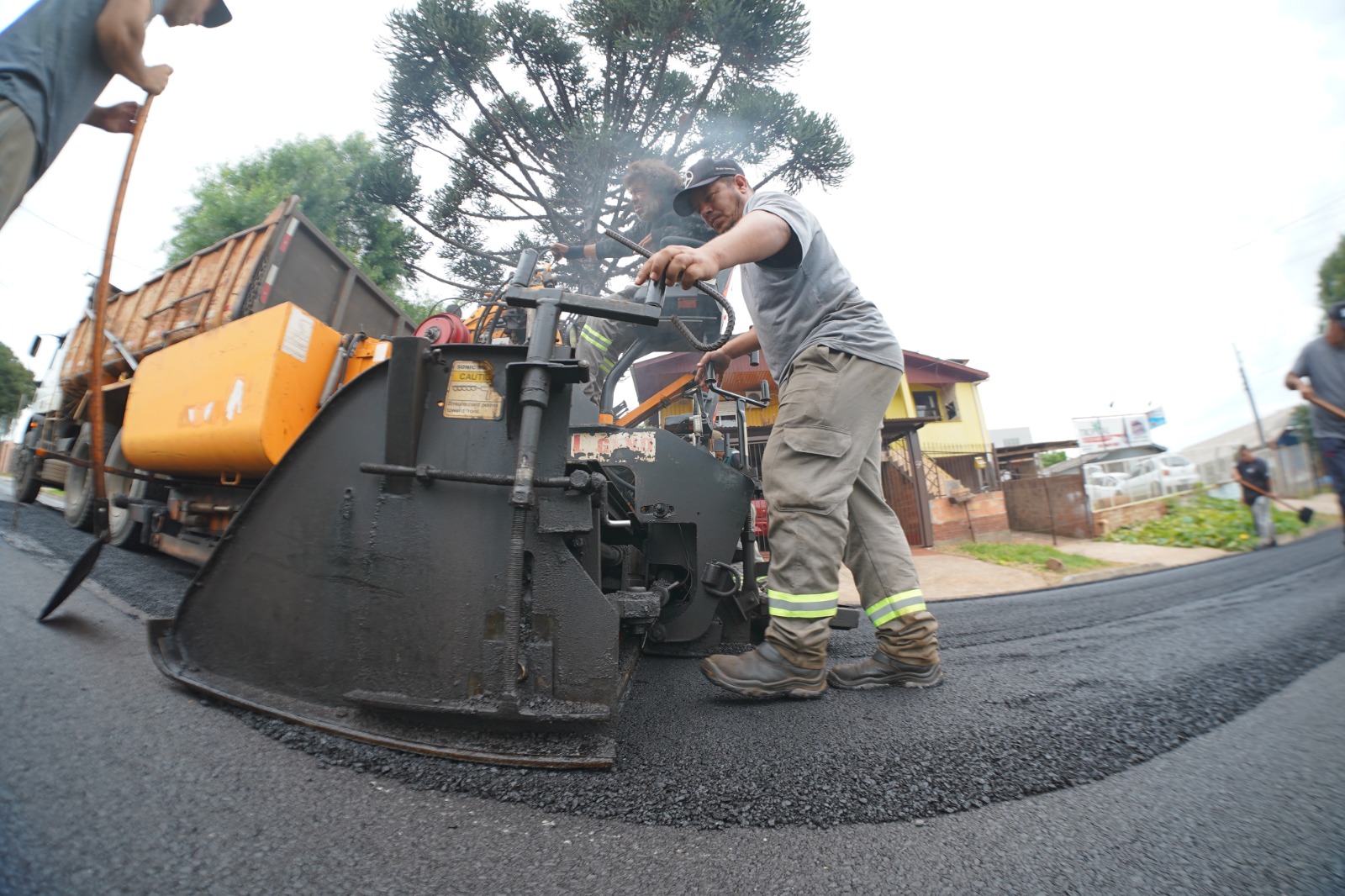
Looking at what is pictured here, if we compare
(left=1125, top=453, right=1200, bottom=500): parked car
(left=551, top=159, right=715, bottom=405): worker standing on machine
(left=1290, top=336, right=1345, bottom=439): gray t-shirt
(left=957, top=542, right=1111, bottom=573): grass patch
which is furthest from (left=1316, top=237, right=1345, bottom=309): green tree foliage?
(left=551, top=159, right=715, bottom=405): worker standing on machine

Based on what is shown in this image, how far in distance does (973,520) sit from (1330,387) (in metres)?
7.63

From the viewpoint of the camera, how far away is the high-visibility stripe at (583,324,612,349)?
347 cm

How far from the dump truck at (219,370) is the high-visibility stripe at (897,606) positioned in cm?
218

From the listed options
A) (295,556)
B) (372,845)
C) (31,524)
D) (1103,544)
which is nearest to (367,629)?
(295,556)

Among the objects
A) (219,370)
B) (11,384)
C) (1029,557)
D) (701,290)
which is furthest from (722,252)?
(11,384)

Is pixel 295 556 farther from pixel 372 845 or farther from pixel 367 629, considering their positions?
pixel 372 845

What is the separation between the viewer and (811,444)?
5.74ft

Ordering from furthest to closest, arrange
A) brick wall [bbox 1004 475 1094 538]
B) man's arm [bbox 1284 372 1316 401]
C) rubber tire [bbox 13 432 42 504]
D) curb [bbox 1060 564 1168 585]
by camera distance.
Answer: brick wall [bbox 1004 475 1094 538], curb [bbox 1060 564 1168 585], rubber tire [bbox 13 432 42 504], man's arm [bbox 1284 372 1316 401]

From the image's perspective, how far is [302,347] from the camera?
2086 millimetres

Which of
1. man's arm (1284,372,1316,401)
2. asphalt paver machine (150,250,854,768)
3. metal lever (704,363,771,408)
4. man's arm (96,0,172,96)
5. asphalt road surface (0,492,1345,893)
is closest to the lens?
asphalt road surface (0,492,1345,893)

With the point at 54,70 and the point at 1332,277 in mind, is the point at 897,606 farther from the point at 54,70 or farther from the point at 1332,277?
the point at 1332,277

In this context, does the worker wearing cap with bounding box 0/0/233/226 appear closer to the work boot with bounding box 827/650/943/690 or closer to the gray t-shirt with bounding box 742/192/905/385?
the gray t-shirt with bounding box 742/192/905/385

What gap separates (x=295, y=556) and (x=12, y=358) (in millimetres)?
30140

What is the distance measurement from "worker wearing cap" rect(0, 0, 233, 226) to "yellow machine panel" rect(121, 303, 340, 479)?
717 millimetres
